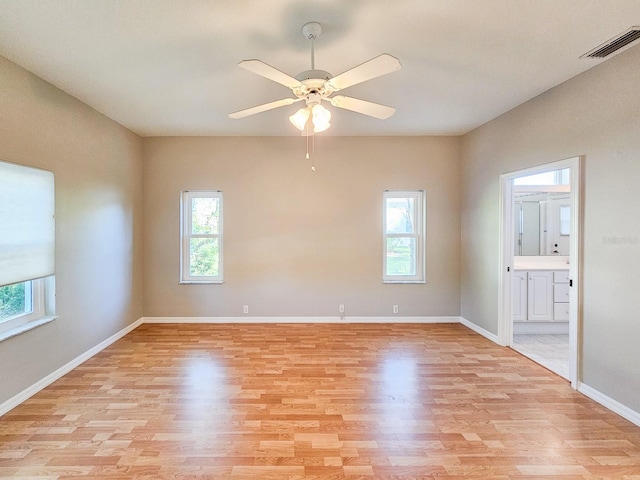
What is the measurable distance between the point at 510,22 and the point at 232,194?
3.74 m

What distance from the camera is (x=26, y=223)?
2.64 meters

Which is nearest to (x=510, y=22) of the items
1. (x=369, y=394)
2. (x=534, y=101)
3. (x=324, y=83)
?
(x=324, y=83)

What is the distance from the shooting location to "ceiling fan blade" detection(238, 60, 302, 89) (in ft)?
6.03

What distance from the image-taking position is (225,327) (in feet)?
14.9

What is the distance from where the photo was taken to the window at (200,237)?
4809 millimetres

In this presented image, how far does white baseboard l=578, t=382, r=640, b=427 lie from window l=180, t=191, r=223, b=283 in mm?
4355

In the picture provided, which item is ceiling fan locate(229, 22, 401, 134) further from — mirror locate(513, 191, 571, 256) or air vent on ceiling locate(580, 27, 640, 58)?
mirror locate(513, 191, 571, 256)

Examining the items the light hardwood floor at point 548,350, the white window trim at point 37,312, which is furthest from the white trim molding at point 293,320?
the white window trim at point 37,312

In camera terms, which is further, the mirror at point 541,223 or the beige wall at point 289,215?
the beige wall at point 289,215

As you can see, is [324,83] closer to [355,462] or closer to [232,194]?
[355,462]

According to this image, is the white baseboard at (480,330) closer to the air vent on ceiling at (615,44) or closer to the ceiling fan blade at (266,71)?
the air vent on ceiling at (615,44)

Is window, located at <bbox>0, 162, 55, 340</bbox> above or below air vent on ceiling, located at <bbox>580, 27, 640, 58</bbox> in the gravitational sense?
below

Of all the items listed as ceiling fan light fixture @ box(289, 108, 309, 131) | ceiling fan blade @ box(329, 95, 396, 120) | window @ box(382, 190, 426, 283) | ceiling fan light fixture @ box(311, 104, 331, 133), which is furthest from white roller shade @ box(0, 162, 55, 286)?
window @ box(382, 190, 426, 283)

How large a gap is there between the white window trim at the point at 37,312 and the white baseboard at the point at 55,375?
493 millimetres
